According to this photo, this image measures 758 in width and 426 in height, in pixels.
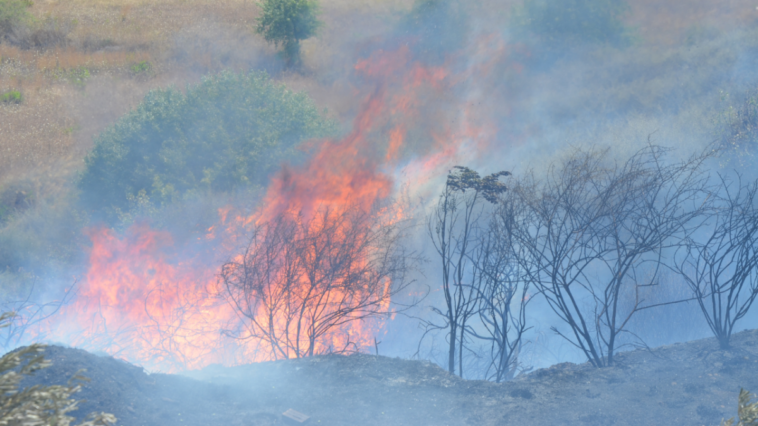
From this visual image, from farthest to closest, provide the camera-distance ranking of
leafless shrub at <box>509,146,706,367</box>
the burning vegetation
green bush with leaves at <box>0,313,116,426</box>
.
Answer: the burning vegetation < leafless shrub at <box>509,146,706,367</box> < green bush with leaves at <box>0,313,116,426</box>

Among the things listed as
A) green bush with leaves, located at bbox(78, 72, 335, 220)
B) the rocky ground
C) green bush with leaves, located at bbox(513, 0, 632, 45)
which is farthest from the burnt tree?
green bush with leaves, located at bbox(513, 0, 632, 45)

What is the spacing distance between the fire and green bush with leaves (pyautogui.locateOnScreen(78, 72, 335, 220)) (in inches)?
63.0

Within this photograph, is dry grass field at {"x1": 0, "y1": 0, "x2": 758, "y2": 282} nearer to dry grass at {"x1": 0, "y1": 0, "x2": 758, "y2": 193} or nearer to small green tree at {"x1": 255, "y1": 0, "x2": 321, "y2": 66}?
dry grass at {"x1": 0, "y1": 0, "x2": 758, "y2": 193}

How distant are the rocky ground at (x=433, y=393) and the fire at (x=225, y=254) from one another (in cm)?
264

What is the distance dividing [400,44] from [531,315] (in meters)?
20.2

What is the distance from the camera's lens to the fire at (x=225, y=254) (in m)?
15.4

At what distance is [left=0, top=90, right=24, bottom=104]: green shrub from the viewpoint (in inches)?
1192

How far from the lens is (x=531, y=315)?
61.7 feet

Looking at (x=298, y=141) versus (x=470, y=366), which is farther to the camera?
(x=298, y=141)

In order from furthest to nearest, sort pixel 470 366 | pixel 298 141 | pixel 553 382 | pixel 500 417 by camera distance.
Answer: pixel 298 141 → pixel 470 366 → pixel 553 382 → pixel 500 417

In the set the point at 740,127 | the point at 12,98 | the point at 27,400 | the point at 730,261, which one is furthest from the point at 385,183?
the point at 12,98

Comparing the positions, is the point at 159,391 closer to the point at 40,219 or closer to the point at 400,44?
the point at 40,219

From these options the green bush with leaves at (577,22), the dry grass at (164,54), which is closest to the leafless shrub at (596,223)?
the dry grass at (164,54)

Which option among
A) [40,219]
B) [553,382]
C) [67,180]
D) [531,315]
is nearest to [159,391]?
[553,382]
